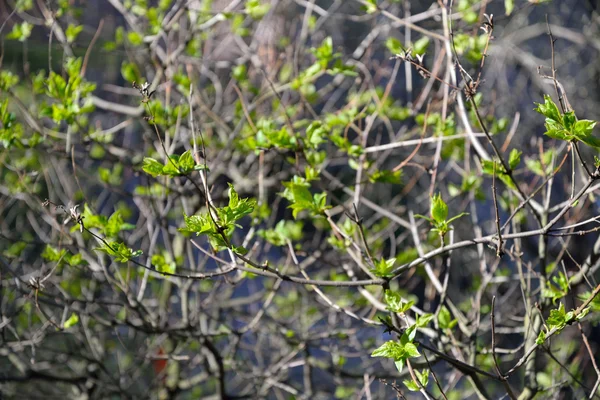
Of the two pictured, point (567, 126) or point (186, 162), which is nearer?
point (567, 126)

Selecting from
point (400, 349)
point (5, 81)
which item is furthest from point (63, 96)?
point (400, 349)

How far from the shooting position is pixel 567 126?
151 cm

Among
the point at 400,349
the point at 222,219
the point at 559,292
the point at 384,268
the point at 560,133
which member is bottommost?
the point at 559,292

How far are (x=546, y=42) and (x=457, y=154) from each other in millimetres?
3356

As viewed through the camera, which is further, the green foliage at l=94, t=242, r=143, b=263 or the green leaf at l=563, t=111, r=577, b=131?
the green foliage at l=94, t=242, r=143, b=263

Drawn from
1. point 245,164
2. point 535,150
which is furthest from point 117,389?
point 535,150

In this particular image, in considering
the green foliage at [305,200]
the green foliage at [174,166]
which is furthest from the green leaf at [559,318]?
the green foliage at [174,166]

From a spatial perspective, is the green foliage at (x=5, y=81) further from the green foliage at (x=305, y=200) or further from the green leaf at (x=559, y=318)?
the green leaf at (x=559, y=318)

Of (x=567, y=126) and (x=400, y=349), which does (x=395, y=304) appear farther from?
(x=567, y=126)

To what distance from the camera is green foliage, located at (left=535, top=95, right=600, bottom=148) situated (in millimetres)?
1485

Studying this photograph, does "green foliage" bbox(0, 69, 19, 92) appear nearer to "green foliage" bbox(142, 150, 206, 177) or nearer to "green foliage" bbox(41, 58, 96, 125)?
"green foliage" bbox(41, 58, 96, 125)

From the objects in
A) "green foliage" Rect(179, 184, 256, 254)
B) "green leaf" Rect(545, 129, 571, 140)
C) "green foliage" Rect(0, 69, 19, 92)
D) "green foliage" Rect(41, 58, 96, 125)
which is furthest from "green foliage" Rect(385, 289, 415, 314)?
"green foliage" Rect(0, 69, 19, 92)

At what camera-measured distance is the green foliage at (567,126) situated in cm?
149

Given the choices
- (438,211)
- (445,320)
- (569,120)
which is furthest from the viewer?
(445,320)
